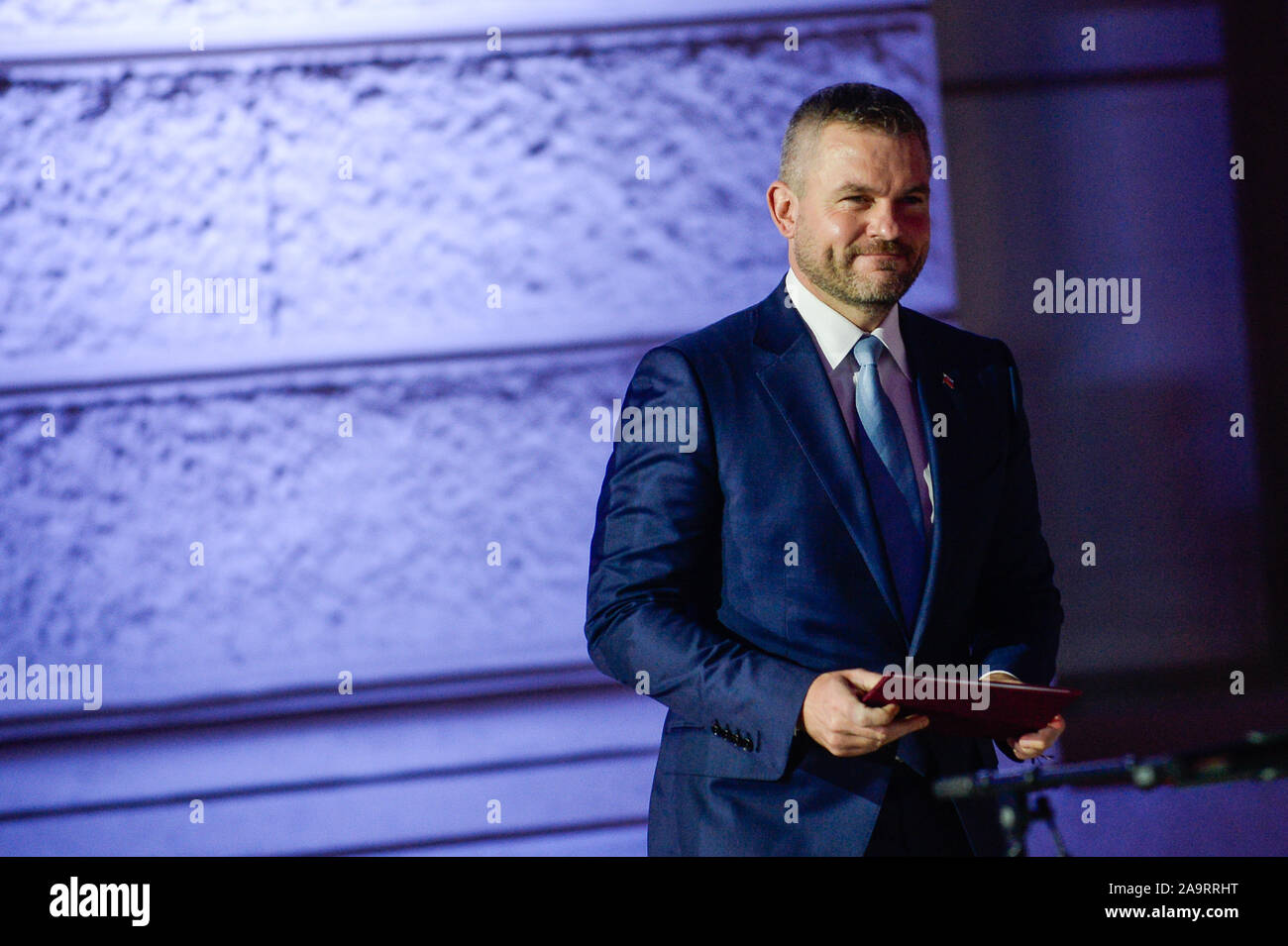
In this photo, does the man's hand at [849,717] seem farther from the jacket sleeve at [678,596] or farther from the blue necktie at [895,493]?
the blue necktie at [895,493]

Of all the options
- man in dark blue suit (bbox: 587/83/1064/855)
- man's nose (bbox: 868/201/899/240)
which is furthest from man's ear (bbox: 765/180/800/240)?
man's nose (bbox: 868/201/899/240)

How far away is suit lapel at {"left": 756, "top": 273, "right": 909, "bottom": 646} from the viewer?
1.69 meters

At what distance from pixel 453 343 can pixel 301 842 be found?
1260 mm

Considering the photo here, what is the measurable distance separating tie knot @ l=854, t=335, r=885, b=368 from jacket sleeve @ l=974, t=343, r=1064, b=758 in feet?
0.93

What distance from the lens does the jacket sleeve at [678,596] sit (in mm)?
1579

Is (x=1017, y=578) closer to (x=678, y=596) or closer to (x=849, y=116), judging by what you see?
(x=678, y=596)

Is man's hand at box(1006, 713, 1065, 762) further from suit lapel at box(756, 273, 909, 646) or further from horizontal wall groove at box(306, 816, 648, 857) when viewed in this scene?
horizontal wall groove at box(306, 816, 648, 857)

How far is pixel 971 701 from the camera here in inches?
57.1

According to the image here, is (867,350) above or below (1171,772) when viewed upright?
above

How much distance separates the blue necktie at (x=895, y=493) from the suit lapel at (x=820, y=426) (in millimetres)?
38

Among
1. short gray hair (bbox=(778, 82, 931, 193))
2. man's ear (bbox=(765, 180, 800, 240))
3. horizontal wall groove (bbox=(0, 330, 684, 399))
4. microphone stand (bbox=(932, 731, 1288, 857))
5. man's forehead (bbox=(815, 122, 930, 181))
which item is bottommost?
microphone stand (bbox=(932, 731, 1288, 857))

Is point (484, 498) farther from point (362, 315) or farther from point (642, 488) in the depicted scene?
point (642, 488)

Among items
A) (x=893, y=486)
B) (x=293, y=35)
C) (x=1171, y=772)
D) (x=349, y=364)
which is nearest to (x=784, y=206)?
(x=893, y=486)

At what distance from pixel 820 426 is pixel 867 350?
0.61ft
